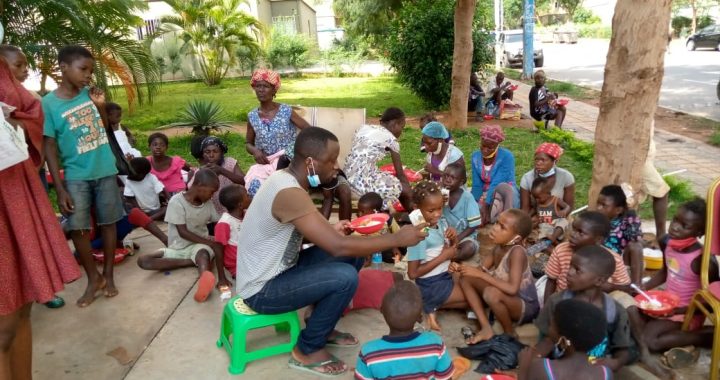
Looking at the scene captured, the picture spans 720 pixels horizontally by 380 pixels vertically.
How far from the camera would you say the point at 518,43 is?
2325cm

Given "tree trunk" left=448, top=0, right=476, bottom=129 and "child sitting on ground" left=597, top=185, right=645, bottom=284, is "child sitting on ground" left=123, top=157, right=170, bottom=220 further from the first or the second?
"tree trunk" left=448, top=0, right=476, bottom=129

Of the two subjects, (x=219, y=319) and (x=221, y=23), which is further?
(x=221, y=23)

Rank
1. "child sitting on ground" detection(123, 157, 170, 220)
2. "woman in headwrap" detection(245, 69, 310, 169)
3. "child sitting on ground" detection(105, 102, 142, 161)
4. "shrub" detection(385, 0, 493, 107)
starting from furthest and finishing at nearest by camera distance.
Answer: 1. "shrub" detection(385, 0, 493, 107)
2. "child sitting on ground" detection(105, 102, 142, 161)
3. "child sitting on ground" detection(123, 157, 170, 220)
4. "woman in headwrap" detection(245, 69, 310, 169)

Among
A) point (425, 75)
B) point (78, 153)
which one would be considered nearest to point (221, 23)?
point (425, 75)

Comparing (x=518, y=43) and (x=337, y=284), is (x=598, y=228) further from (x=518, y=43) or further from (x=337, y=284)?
(x=518, y=43)

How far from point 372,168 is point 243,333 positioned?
230cm

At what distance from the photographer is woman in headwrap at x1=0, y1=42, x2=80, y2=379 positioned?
214 centimetres

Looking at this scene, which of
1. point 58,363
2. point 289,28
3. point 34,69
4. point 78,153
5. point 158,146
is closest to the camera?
point 58,363

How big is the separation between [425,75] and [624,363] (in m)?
9.51

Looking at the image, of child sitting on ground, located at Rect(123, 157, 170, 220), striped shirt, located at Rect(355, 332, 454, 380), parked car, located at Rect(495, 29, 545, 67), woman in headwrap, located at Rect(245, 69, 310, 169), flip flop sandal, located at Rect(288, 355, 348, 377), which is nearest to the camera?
striped shirt, located at Rect(355, 332, 454, 380)

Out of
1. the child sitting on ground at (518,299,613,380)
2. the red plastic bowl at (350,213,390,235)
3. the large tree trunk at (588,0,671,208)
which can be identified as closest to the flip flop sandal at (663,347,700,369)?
the child sitting on ground at (518,299,613,380)

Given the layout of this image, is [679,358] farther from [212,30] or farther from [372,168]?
[212,30]

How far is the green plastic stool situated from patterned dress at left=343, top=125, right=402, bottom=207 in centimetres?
189

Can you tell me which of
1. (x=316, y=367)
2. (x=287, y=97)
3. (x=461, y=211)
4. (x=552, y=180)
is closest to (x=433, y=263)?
(x=316, y=367)
